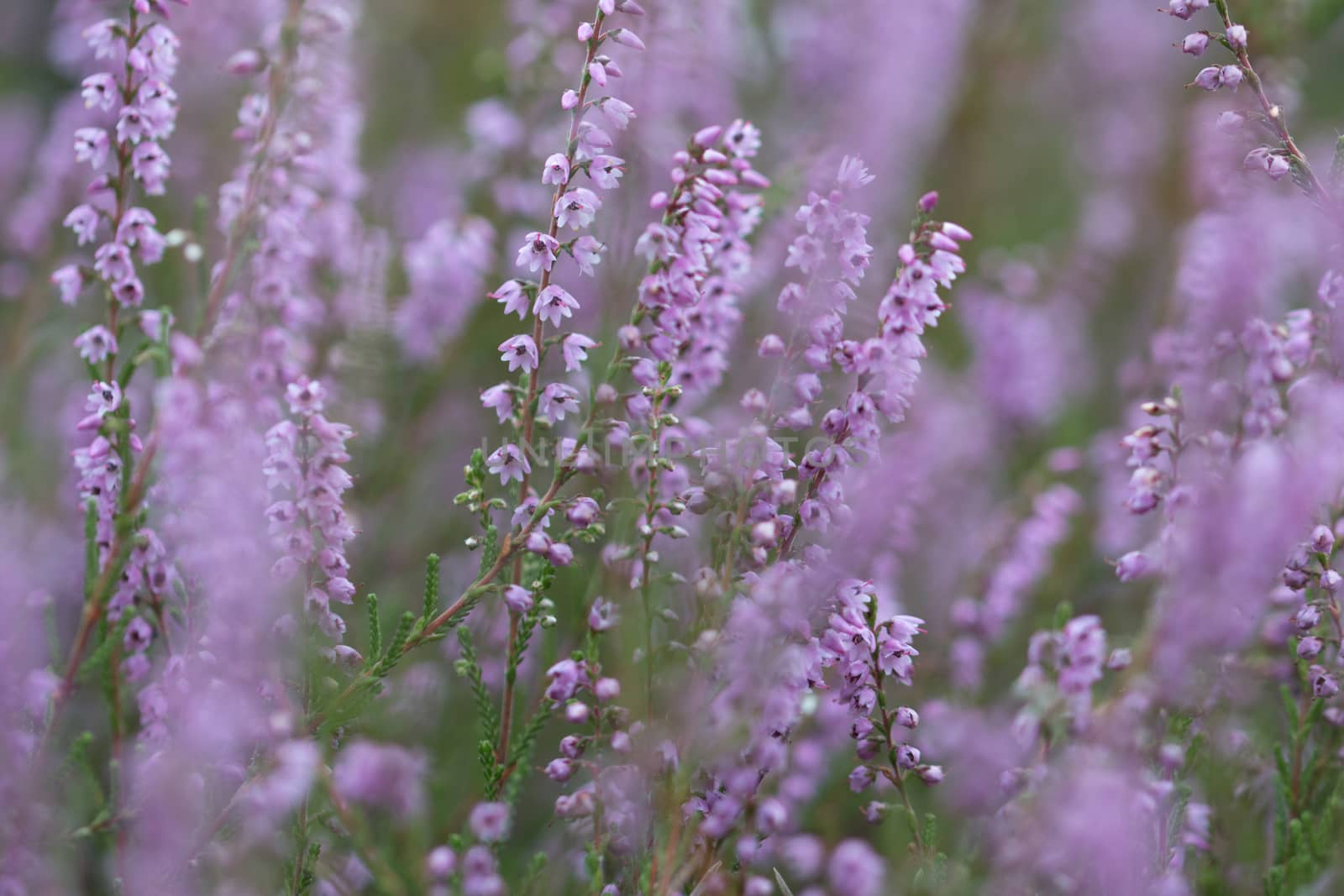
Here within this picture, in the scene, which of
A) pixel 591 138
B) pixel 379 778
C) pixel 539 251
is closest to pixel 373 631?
pixel 379 778

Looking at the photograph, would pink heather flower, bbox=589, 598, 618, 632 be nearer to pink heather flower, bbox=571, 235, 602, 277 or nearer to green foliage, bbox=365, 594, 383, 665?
green foliage, bbox=365, 594, 383, 665

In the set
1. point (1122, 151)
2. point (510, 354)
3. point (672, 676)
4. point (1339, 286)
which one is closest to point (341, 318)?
point (510, 354)

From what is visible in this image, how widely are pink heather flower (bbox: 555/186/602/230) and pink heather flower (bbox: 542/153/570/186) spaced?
3cm

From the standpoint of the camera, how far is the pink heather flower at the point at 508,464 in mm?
2004

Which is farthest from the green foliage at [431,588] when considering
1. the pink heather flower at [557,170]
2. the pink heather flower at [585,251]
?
the pink heather flower at [557,170]

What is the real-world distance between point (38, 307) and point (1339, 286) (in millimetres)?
3723

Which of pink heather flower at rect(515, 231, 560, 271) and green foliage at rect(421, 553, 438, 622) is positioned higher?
pink heather flower at rect(515, 231, 560, 271)

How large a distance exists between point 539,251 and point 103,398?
0.82 metres

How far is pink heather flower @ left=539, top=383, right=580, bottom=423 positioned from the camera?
207 centimetres

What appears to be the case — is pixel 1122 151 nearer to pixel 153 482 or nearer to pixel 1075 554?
pixel 1075 554

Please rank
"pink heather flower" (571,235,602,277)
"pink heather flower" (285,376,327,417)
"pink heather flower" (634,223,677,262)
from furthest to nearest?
"pink heather flower" (571,235,602,277)
"pink heather flower" (634,223,677,262)
"pink heather flower" (285,376,327,417)

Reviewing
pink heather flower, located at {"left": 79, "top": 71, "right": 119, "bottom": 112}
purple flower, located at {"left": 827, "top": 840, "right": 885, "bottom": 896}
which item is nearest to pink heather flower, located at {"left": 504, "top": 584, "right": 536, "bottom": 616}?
purple flower, located at {"left": 827, "top": 840, "right": 885, "bottom": 896}

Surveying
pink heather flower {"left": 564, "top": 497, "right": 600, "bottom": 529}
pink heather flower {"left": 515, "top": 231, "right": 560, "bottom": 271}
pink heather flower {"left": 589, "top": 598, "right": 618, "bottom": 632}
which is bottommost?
pink heather flower {"left": 589, "top": 598, "right": 618, "bottom": 632}

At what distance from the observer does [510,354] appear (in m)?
2.09
